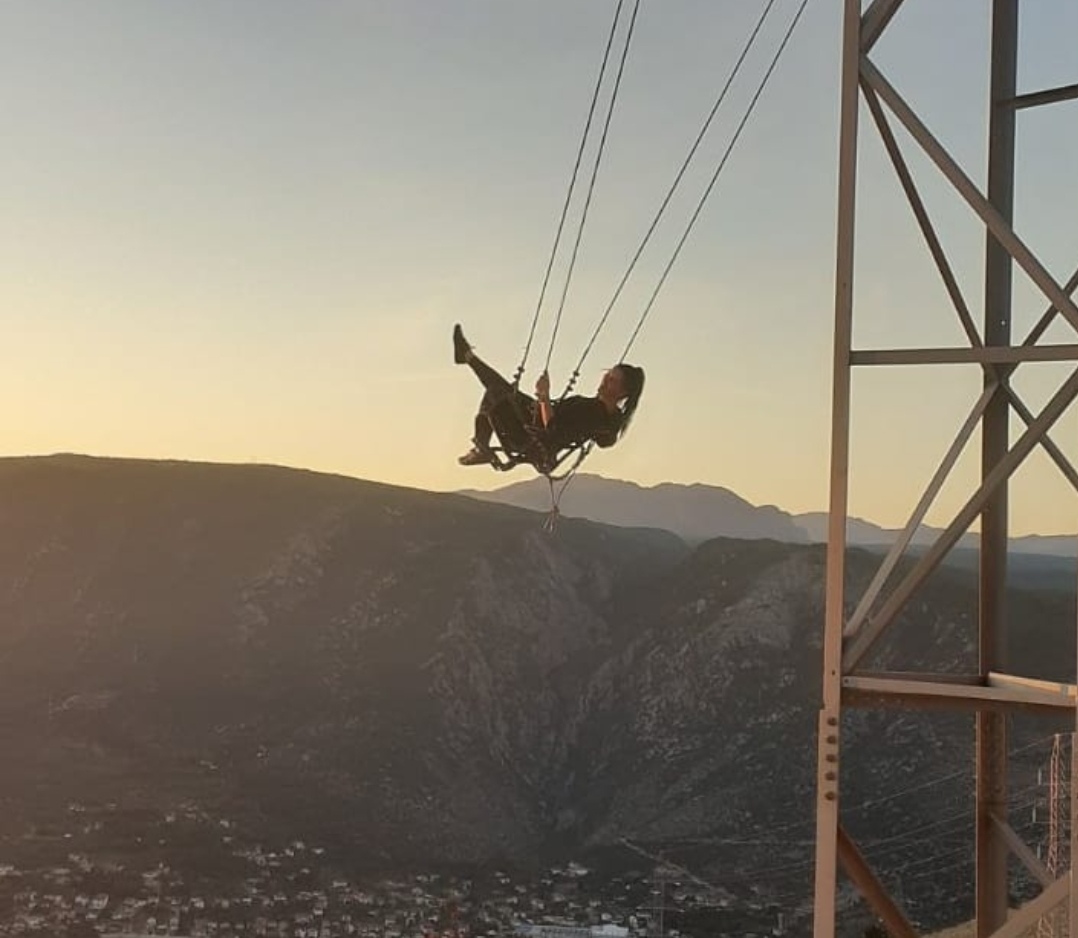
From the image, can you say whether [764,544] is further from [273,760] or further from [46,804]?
[46,804]

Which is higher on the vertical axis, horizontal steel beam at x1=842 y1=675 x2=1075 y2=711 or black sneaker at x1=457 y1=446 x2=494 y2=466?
black sneaker at x1=457 y1=446 x2=494 y2=466

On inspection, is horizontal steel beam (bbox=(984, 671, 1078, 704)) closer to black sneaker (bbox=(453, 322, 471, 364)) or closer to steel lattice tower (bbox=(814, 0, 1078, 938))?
steel lattice tower (bbox=(814, 0, 1078, 938))

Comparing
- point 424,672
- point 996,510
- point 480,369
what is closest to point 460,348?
point 480,369

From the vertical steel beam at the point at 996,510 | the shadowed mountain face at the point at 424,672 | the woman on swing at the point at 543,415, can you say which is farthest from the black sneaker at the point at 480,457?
the shadowed mountain face at the point at 424,672

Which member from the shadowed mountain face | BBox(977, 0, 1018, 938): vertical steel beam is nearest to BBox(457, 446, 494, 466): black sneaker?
BBox(977, 0, 1018, 938): vertical steel beam

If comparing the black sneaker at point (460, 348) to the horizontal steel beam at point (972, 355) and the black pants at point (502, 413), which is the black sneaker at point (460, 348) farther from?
the horizontal steel beam at point (972, 355)

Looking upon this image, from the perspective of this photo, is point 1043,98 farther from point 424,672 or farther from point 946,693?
point 424,672
